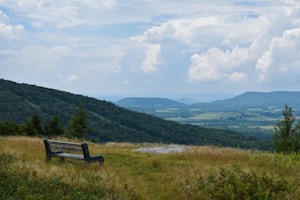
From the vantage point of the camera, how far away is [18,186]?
11000mm

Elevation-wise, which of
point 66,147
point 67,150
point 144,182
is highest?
point 66,147

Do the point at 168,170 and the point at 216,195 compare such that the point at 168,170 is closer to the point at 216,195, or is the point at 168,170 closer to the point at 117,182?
the point at 117,182

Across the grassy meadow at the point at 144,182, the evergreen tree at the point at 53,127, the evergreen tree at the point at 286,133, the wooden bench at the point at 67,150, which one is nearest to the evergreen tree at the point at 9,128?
the evergreen tree at the point at 53,127

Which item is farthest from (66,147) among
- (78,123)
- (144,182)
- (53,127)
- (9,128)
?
(53,127)

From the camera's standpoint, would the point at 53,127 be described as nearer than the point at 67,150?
No

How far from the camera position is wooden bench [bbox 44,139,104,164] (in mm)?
14828

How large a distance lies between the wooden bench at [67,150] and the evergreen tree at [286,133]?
3280cm

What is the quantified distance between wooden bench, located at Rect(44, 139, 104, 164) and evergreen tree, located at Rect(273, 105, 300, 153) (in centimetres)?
3280

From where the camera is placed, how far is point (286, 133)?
150 ft

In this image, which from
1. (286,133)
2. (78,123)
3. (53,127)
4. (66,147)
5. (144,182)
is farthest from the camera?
(53,127)

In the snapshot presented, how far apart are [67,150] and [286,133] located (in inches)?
1414

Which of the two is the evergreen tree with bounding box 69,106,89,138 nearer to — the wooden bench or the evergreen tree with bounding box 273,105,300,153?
the evergreen tree with bounding box 273,105,300,153

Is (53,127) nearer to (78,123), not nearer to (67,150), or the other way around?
(78,123)

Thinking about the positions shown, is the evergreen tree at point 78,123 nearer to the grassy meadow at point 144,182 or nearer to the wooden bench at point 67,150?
the wooden bench at point 67,150
